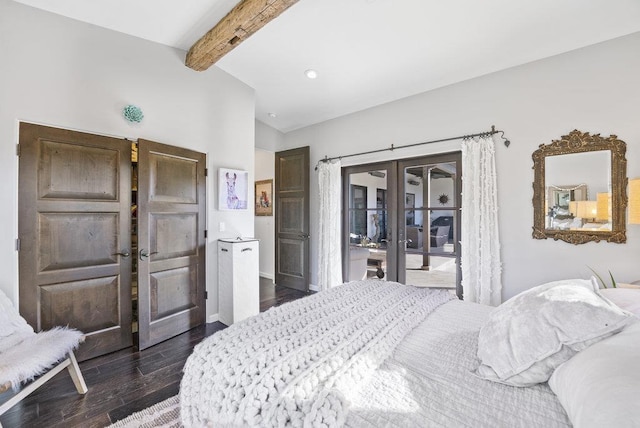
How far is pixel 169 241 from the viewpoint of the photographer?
283cm

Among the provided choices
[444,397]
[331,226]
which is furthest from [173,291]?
[444,397]

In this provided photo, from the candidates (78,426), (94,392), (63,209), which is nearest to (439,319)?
(78,426)

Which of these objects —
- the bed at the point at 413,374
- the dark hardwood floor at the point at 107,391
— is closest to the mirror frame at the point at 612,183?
the bed at the point at 413,374

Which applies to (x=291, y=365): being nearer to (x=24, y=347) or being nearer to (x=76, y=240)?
(x=24, y=347)

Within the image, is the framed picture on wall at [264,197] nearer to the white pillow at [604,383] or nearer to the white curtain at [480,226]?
the white curtain at [480,226]

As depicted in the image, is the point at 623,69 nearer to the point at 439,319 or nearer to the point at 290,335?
the point at 439,319

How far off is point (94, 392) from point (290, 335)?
69.1 inches

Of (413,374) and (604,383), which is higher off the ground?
(604,383)

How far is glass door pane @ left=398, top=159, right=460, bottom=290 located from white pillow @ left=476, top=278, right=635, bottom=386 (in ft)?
7.42

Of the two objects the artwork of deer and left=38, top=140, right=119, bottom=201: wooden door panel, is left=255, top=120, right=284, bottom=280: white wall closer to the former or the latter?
the artwork of deer

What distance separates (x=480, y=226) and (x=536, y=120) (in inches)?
45.9

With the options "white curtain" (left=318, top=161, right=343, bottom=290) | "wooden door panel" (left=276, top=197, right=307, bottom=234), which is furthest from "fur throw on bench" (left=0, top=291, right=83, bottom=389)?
"wooden door panel" (left=276, top=197, right=307, bottom=234)

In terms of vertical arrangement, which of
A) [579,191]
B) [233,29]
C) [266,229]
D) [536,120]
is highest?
[233,29]

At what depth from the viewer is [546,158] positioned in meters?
2.66
